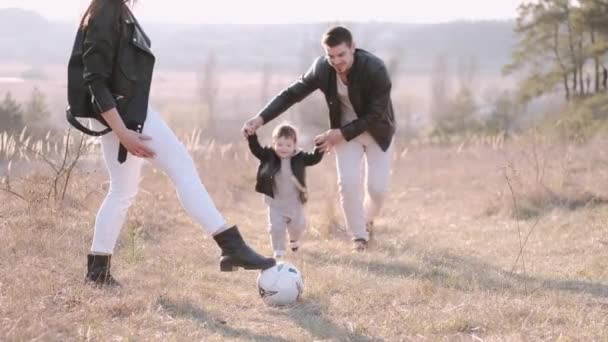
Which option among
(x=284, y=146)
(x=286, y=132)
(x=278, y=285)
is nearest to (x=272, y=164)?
(x=284, y=146)

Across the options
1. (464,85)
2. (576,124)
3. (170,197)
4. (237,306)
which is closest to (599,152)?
(576,124)

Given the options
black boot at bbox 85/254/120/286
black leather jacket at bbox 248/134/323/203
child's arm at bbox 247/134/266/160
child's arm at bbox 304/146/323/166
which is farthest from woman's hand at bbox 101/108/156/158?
child's arm at bbox 304/146/323/166

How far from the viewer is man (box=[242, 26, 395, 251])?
5938mm

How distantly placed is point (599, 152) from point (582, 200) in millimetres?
2709

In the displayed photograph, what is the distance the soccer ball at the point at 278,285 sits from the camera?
452 cm

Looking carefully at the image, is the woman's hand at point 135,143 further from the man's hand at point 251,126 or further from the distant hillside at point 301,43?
the distant hillside at point 301,43

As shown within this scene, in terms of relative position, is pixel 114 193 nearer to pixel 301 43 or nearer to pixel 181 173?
pixel 181 173

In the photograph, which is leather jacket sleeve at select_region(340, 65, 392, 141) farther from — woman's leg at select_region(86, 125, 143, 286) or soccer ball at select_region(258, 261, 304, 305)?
woman's leg at select_region(86, 125, 143, 286)

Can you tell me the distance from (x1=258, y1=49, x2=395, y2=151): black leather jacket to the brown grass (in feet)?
3.15

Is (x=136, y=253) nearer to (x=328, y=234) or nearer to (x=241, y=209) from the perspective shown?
(x=328, y=234)

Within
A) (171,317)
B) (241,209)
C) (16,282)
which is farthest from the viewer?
(241,209)

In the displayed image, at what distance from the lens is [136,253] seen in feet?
18.5

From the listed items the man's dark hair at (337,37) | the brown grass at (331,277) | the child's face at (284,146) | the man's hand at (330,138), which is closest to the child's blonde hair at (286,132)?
the child's face at (284,146)

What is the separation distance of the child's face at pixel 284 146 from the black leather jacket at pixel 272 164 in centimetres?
5
